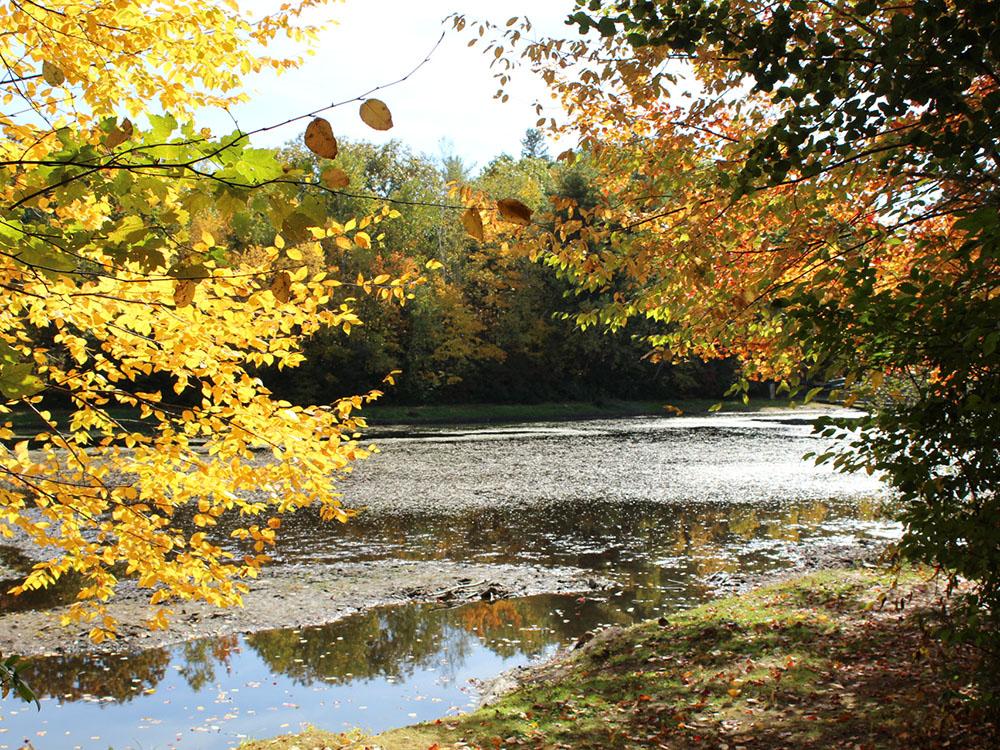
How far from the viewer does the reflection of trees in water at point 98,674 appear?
810cm

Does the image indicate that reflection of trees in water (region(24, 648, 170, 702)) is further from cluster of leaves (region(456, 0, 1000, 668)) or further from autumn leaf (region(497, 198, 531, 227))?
autumn leaf (region(497, 198, 531, 227))

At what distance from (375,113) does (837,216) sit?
241 inches

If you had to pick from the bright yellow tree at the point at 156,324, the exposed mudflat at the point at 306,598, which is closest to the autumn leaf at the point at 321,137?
the bright yellow tree at the point at 156,324

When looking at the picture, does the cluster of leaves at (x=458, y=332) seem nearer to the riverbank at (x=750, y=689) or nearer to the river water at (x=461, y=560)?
the river water at (x=461, y=560)

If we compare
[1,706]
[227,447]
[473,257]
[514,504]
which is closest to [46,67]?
[227,447]

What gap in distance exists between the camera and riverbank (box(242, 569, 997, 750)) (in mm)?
5043

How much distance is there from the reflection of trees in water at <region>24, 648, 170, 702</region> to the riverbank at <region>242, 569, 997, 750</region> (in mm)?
2829

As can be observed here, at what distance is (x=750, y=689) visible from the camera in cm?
632

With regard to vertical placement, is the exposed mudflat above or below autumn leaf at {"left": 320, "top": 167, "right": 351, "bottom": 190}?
below

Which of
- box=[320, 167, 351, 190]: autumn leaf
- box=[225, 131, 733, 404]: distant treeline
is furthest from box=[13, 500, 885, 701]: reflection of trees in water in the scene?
box=[225, 131, 733, 404]: distant treeline

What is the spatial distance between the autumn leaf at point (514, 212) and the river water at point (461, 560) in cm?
667

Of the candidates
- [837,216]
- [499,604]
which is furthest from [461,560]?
[837,216]

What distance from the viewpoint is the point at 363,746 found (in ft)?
18.5

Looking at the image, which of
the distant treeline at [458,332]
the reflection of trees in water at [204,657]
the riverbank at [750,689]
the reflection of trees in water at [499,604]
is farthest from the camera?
the distant treeline at [458,332]
